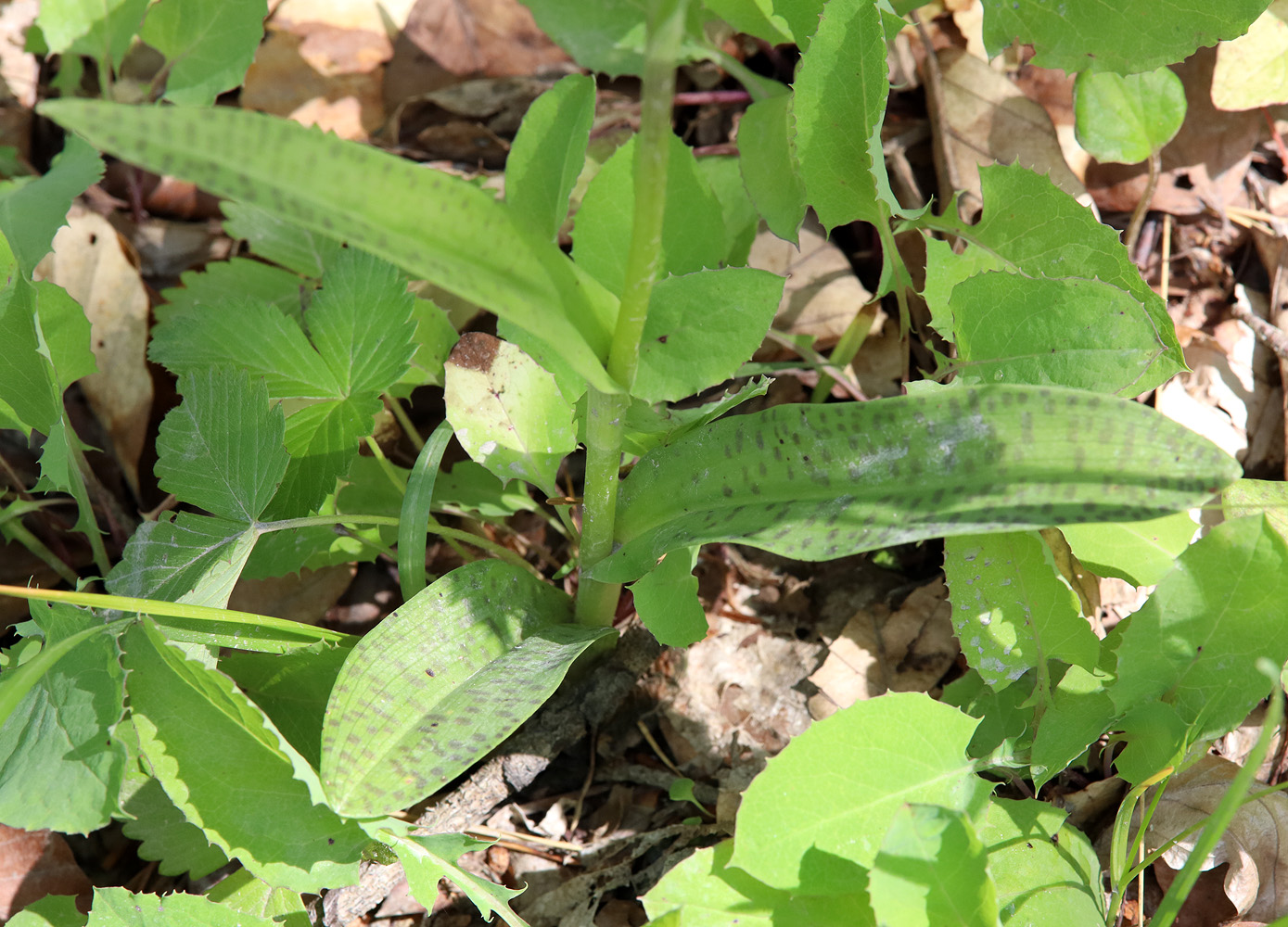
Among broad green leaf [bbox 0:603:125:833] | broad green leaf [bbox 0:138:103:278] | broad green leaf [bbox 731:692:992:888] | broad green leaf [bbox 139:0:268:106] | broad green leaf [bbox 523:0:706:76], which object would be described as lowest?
broad green leaf [bbox 731:692:992:888]

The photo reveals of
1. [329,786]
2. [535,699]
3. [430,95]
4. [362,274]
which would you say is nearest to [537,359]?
[362,274]

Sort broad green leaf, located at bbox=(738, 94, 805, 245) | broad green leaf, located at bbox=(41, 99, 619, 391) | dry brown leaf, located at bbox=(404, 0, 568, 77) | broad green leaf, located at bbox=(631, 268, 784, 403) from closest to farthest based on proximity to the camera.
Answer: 1. broad green leaf, located at bbox=(41, 99, 619, 391)
2. broad green leaf, located at bbox=(631, 268, 784, 403)
3. broad green leaf, located at bbox=(738, 94, 805, 245)
4. dry brown leaf, located at bbox=(404, 0, 568, 77)

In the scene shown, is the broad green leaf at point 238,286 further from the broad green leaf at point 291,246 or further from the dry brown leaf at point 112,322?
the dry brown leaf at point 112,322

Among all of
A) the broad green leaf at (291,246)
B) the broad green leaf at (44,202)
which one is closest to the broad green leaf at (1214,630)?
the broad green leaf at (291,246)

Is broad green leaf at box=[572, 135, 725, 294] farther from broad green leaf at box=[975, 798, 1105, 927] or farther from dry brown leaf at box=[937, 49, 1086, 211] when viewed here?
broad green leaf at box=[975, 798, 1105, 927]

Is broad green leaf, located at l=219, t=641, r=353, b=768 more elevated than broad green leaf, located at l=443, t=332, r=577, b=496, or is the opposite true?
broad green leaf, located at l=443, t=332, r=577, b=496

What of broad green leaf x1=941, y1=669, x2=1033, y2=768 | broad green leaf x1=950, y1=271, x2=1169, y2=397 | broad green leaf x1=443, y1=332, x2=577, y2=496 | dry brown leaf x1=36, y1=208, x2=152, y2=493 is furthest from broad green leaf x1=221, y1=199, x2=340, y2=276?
broad green leaf x1=941, y1=669, x2=1033, y2=768

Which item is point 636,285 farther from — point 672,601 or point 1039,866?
point 1039,866
